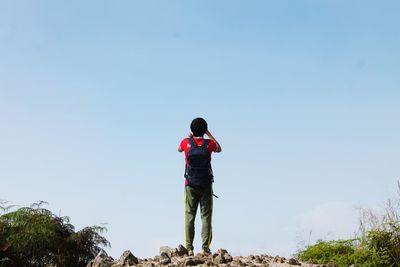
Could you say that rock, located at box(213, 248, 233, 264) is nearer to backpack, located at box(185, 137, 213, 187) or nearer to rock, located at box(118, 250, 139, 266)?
rock, located at box(118, 250, 139, 266)

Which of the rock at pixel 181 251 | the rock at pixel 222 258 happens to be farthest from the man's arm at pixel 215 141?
the rock at pixel 222 258

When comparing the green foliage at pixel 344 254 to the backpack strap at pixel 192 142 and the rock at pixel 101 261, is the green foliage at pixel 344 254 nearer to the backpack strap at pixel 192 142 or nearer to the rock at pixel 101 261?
the backpack strap at pixel 192 142

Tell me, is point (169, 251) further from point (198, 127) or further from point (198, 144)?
point (198, 127)

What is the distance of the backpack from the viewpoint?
11.3 m

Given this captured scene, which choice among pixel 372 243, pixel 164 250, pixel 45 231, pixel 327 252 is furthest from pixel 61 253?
pixel 372 243

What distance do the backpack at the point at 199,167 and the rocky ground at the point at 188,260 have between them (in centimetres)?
127

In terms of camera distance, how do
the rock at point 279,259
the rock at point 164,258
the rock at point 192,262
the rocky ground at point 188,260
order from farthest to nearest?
the rock at point 279,259 → the rock at point 164,258 → the rocky ground at point 188,260 → the rock at point 192,262

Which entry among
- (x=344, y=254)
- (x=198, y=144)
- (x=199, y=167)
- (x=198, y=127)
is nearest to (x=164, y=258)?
(x=199, y=167)

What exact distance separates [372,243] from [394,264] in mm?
552

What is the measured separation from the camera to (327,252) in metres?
11.4

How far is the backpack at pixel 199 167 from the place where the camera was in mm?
11336

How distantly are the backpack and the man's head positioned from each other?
0.38 m

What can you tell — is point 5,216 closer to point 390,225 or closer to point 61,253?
point 61,253

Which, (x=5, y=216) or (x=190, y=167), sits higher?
(x=190, y=167)
